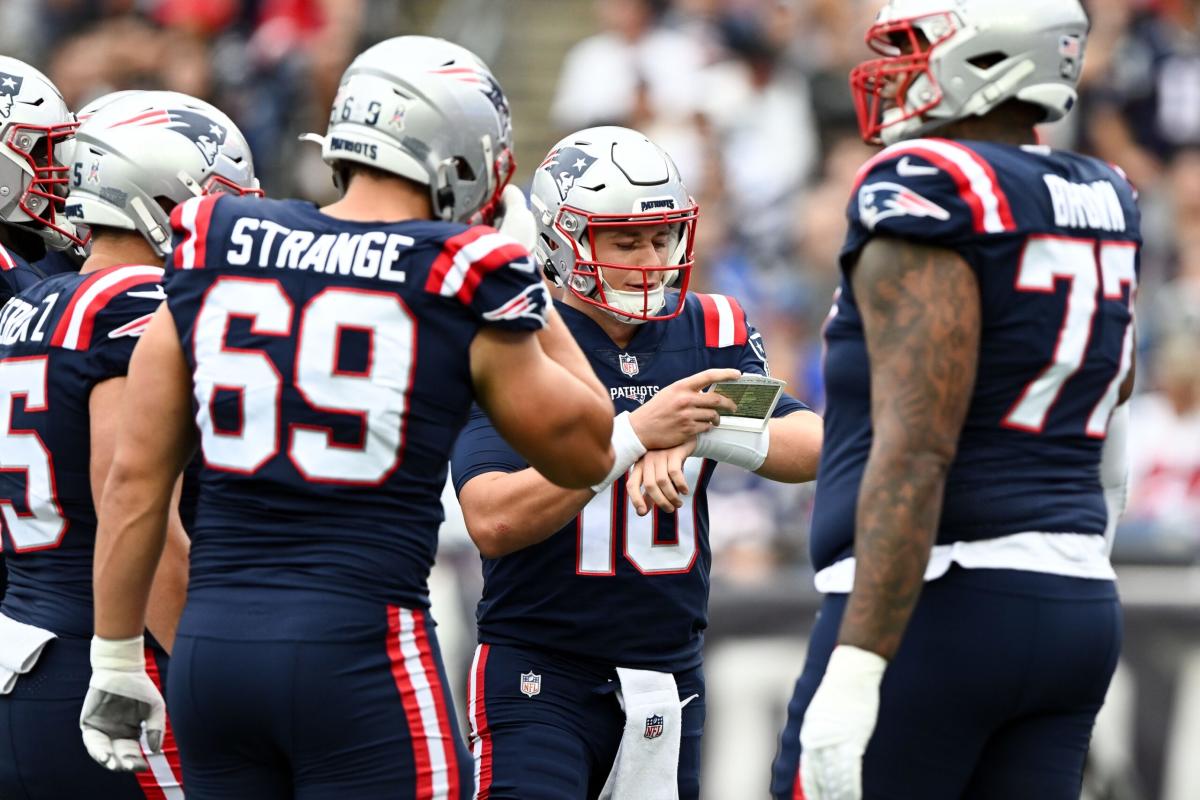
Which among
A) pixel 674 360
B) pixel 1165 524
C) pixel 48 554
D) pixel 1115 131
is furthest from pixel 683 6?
pixel 48 554

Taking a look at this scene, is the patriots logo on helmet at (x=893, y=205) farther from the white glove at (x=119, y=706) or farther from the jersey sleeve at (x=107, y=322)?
the white glove at (x=119, y=706)

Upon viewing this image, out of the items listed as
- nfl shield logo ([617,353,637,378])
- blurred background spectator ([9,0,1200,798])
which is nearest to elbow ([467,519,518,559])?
nfl shield logo ([617,353,637,378])

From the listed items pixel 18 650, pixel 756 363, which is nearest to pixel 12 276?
pixel 18 650

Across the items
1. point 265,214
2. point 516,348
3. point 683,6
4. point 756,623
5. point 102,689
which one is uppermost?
point 683,6

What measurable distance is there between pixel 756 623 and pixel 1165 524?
6.14 feet

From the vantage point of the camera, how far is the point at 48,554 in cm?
399

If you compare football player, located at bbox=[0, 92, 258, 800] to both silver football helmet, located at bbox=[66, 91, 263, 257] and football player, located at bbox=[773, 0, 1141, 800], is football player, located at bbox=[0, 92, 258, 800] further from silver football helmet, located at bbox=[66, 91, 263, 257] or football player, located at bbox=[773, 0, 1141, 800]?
football player, located at bbox=[773, 0, 1141, 800]

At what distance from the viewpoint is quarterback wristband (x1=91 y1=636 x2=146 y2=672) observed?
3580 mm

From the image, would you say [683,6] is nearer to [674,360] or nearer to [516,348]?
[674,360]

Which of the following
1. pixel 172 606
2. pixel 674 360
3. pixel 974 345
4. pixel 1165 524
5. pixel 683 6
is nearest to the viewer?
pixel 974 345

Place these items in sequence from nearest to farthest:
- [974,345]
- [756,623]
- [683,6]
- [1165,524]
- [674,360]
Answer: [974,345] < [674,360] < [756,623] < [1165,524] < [683,6]

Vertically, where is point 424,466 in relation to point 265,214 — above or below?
below

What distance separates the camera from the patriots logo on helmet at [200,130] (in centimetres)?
424

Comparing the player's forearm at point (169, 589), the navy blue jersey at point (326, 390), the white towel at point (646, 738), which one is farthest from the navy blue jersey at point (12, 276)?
the white towel at point (646, 738)
